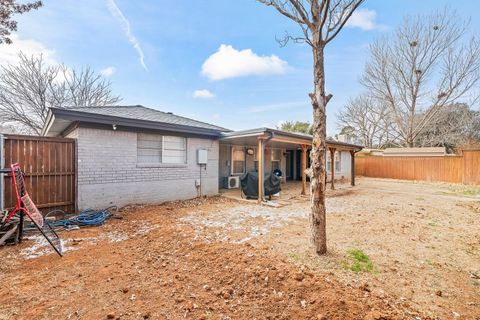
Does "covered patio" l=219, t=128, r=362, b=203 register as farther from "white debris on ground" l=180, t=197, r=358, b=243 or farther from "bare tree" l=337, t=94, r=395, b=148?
"bare tree" l=337, t=94, r=395, b=148

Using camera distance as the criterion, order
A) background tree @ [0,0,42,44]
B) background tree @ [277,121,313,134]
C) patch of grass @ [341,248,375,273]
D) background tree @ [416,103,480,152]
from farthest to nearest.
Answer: background tree @ [277,121,313,134]
background tree @ [416,103,480,152]
background tree @ [0,0,42,44]
patch of grass @ [341,248,375,273]

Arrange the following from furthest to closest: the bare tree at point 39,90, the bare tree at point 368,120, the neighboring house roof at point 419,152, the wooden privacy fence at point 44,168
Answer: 1. the bare tree at point 368,120
2. the neighboring house roof at point 419,152
3. the bare tree at point 39,90
4. the wooden privacy fence at point 44,168

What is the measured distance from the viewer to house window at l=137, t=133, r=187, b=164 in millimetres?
6727

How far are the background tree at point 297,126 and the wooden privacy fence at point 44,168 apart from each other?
24744 mm

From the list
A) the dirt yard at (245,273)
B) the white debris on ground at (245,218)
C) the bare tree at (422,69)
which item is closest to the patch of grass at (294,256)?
the dirt yard at (245,273)

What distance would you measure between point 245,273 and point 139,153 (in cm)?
537

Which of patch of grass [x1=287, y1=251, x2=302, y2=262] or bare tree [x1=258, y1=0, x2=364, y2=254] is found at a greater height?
bare tree [x1=258, y1=0, x2=364, y2=254]

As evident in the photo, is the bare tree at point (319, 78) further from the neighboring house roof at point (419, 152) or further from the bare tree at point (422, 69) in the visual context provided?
the bare tree at point (422, 69)

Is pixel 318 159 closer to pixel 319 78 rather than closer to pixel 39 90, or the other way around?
pixel 319 78

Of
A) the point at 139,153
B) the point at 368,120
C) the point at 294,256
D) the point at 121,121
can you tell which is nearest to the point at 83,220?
the point at 139,153

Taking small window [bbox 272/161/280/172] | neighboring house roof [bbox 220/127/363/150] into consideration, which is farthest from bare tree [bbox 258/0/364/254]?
small window [bbox 272/161/280/172]

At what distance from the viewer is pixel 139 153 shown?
6668 mm

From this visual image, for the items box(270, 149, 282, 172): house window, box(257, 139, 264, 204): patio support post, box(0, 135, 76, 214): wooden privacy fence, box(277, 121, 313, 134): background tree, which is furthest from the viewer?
box(277, 121, 313, 134): background tree

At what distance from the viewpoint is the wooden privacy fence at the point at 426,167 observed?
12602 mm
